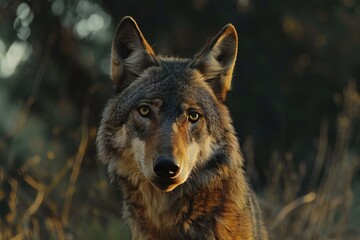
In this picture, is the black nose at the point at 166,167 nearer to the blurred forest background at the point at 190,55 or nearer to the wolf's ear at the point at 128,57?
the wolf's ear at the point at 128,57

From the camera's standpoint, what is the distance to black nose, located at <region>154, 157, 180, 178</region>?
17.2ft

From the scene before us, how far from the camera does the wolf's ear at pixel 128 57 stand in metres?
6.26

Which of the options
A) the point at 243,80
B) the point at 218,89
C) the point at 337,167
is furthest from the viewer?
the point at 243,80

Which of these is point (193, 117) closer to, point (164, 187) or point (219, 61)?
point (164, 187)

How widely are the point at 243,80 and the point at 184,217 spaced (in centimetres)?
1208

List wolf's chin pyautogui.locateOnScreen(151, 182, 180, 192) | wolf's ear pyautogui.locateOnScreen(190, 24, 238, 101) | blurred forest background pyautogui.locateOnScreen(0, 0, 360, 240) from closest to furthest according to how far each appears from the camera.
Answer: wolf's chin pyautogui.locateOnScreen(151, 182, 180, 192)
wolf's ear pyautogui.locateOnScreen(190, 24, 238, 101)
blurred forest background pyautogui.locateOnScreen(0, 0, 360, 240)

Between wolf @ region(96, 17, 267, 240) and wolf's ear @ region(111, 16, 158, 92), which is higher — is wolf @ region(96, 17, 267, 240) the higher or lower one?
the lower one

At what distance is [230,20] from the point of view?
675 inches

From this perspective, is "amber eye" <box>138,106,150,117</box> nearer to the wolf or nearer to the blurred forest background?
the wolf

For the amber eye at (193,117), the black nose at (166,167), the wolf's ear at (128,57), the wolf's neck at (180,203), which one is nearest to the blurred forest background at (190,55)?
the wolf's ear at (128,57)

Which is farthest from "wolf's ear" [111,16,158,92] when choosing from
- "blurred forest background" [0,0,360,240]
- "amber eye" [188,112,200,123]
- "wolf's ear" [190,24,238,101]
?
"blurred forest background" [0,0,360,240]

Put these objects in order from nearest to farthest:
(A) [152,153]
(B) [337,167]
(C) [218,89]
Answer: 1. (A) [152,153]
2. (C) [218,89]
3. (B) [337,167]

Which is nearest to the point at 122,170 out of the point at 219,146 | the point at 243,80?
the point at 219,146

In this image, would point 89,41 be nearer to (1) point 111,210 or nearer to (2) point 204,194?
(1) point 111,210
